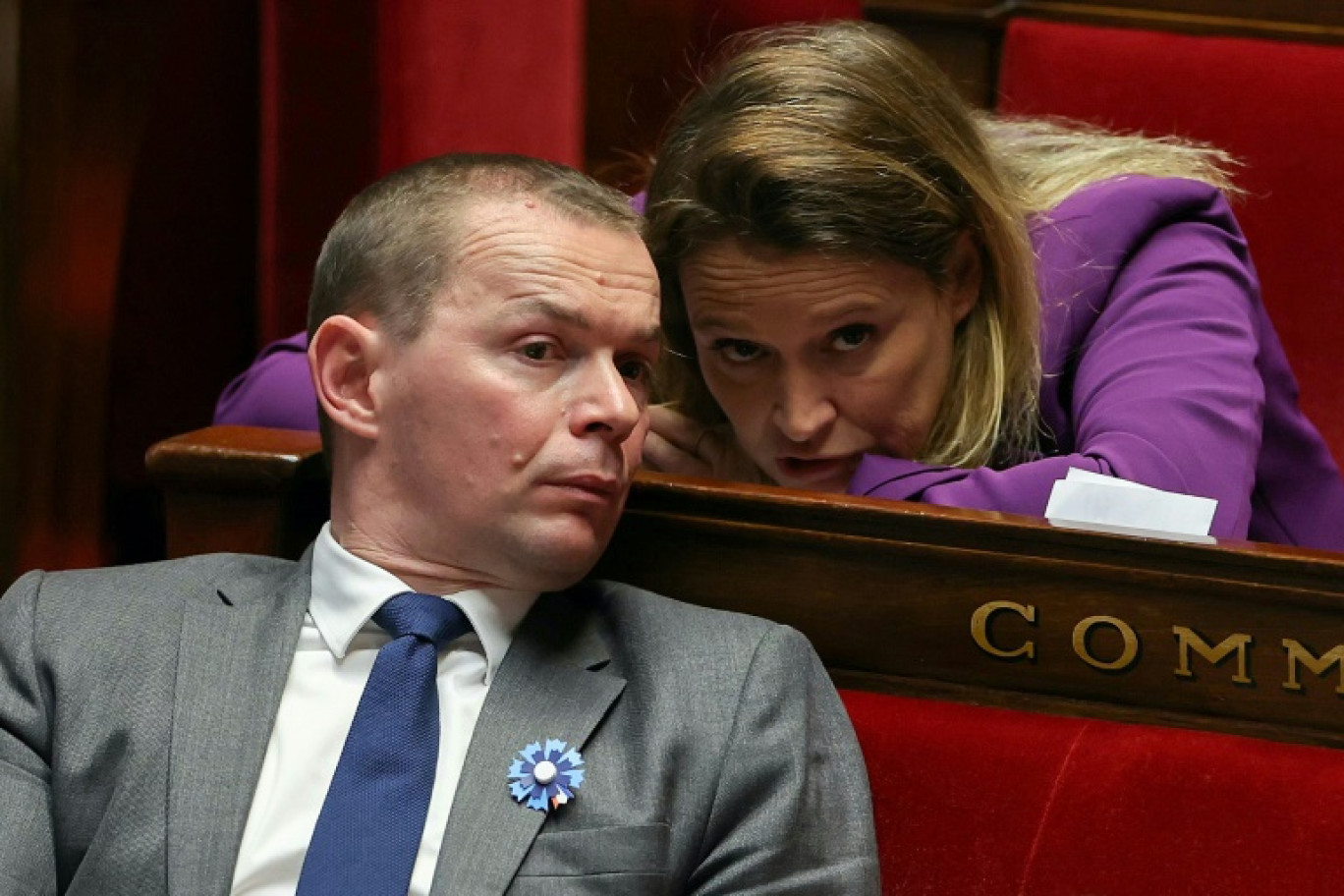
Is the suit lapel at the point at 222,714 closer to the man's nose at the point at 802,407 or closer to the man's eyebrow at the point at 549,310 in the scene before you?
the man's eyebrow at the point at 549,310

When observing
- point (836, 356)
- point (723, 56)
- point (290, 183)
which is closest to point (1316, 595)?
point (836, 356)

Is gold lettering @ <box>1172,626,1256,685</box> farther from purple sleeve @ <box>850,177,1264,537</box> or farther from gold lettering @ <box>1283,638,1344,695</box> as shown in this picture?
purple sleeve @ <box>850,177,1264,537</box>

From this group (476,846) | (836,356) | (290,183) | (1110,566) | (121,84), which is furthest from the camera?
(290,183)

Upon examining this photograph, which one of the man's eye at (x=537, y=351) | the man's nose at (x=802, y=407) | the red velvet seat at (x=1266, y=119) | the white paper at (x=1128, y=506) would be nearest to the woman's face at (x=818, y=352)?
the man's nose at (x=802, y=407)

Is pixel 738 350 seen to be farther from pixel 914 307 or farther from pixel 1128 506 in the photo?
pixel 1128 506

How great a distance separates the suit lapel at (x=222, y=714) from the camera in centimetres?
94

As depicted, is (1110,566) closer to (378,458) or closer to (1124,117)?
(378,458)

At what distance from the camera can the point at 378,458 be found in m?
1.06

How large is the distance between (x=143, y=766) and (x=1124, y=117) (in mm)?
1396

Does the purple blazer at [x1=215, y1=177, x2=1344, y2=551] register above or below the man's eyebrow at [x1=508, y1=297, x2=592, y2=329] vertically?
below

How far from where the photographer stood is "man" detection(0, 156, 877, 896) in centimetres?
94

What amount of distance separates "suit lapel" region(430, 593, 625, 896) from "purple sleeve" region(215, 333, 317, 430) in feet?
1.62

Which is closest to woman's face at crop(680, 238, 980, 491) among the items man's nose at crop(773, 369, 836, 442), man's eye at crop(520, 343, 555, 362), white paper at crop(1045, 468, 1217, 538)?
man's nose at crop(773, 369, 836, 442)

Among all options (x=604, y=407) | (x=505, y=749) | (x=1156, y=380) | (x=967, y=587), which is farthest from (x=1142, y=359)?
(x=505, y=749)
